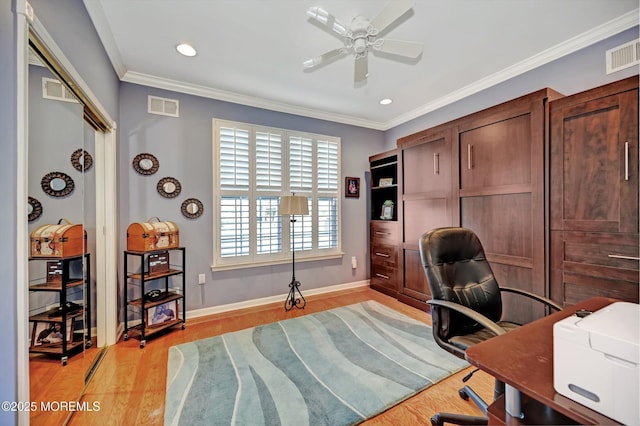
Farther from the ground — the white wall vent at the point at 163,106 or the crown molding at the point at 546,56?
the crown molding at the point at 546,56

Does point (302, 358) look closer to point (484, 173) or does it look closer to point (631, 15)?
point (484, 173)

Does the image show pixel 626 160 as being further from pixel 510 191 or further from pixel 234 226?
pixel 234 226

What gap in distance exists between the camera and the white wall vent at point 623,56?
201cm

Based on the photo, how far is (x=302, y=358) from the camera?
2.21 meters

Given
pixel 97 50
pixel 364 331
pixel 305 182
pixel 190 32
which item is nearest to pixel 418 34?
pixel 190 32

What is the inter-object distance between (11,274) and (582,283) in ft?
11.0

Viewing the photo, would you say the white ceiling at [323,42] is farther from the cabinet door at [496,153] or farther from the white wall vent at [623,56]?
the cabinet door at [496,153]

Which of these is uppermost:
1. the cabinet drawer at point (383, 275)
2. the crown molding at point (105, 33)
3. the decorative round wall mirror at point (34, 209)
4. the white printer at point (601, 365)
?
the crown molding at point (105, 33)

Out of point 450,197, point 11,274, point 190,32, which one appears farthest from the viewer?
point 450,197

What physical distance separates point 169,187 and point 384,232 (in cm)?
293

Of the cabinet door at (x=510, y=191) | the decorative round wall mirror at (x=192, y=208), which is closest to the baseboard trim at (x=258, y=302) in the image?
the decorative round wall mirror at (x=192, y=208)

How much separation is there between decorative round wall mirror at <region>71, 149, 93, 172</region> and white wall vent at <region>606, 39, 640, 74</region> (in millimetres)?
4162

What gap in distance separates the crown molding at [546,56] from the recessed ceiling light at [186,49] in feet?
9.85

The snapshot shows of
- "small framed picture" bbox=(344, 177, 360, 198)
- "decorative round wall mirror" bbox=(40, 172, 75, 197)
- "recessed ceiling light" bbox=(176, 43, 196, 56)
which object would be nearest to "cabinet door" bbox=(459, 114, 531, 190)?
"small framed picture" bbox=(344, 177, 360, 198)
